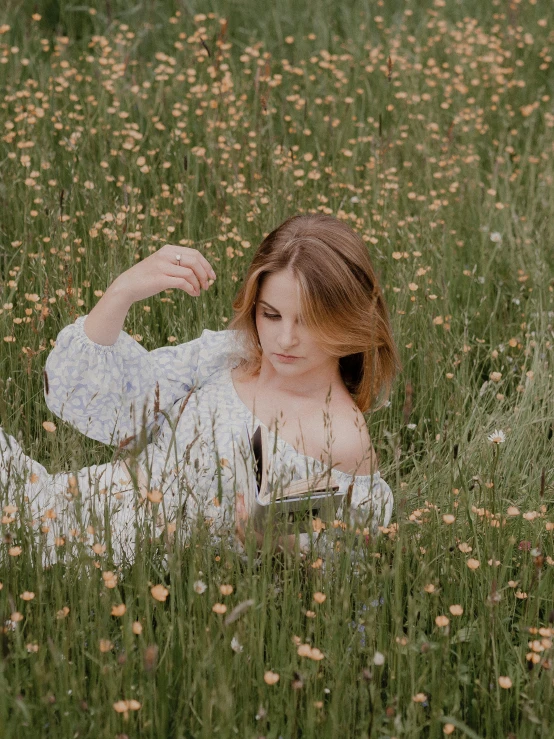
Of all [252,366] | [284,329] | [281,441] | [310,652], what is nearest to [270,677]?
[310,652]

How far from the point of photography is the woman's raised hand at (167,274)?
271 centimetres

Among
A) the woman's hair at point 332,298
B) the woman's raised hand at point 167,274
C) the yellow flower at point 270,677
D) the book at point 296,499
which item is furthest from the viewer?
the woman's hair at point 332,298

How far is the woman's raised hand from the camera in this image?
271 centimetres

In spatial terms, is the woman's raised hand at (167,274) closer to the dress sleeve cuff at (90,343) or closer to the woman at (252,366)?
the woman at (252,366)

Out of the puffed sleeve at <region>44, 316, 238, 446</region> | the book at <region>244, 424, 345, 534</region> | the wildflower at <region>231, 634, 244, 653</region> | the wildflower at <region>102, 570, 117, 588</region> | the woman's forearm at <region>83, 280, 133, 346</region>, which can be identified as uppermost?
the woman's forearm at <region>83, 280, 133, 346</region>

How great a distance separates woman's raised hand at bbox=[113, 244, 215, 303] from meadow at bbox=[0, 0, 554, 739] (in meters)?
0.33

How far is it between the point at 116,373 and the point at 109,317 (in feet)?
0.60

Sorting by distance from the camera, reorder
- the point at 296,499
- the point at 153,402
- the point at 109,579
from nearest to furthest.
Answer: the point at 109,579
the point at 296,499
the point at 153,402

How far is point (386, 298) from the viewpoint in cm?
392

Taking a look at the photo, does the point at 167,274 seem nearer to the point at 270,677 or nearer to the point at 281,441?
the point at 281,441

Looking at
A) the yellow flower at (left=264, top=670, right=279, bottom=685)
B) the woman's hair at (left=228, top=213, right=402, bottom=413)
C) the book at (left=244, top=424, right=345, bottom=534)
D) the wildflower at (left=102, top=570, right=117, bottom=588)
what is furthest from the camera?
the woman's hair at (left=228, top=213, right=402, bottom=413)

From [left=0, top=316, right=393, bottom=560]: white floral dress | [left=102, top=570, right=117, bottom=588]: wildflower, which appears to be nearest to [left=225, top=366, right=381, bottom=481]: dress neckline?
[left=0, top=316, right=393, bottom=560]: white floral dress

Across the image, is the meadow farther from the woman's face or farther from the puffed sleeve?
the woman's face

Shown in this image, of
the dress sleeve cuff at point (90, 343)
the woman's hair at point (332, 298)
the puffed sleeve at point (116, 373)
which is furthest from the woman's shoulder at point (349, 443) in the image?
the dress sleeve cuff at point (90, 343)
